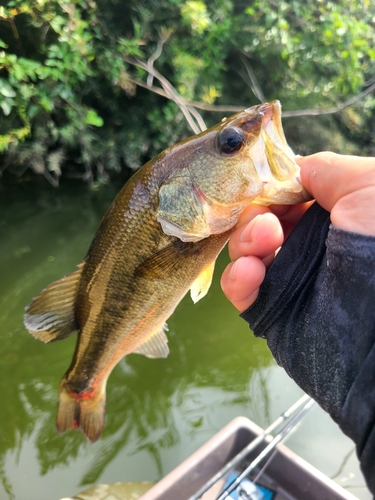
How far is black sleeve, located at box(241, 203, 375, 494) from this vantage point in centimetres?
87

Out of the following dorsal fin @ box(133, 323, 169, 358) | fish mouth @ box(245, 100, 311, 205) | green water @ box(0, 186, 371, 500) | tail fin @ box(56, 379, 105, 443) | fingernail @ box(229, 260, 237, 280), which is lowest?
green water @ box(0, 186, 371, 500)

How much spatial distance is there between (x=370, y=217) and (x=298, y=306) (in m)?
0.36

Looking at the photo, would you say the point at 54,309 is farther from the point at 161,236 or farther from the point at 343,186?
the point at 343,186

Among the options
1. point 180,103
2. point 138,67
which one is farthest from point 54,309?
point 138,67

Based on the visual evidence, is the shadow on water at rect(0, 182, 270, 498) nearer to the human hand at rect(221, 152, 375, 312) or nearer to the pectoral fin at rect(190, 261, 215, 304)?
the pectoral fin at rect(190, 261, 215, 304)

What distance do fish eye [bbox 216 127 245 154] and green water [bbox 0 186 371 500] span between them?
6.79 feet

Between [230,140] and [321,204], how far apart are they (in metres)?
0.37

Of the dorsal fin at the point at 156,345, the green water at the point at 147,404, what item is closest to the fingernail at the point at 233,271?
the dorsal fin at the point at 156,345

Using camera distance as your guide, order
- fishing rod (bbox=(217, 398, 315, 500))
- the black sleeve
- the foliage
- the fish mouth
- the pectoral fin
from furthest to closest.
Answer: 1. the foliage
2. fishing rod (bbox=(217, 398, 315, 500))
3. the pectoral fin
4. the fish mouth
5. the black sleeve

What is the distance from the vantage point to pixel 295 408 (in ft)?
6.43

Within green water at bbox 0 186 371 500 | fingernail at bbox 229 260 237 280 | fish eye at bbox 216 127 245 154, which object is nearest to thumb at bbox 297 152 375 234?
fish eye at bbox 216 127 245 154

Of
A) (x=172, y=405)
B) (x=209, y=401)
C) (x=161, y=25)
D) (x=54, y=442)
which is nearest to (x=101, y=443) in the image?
(x=54, y=442)

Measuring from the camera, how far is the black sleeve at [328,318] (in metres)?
0.87

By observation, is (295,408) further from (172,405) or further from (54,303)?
(54,303)
